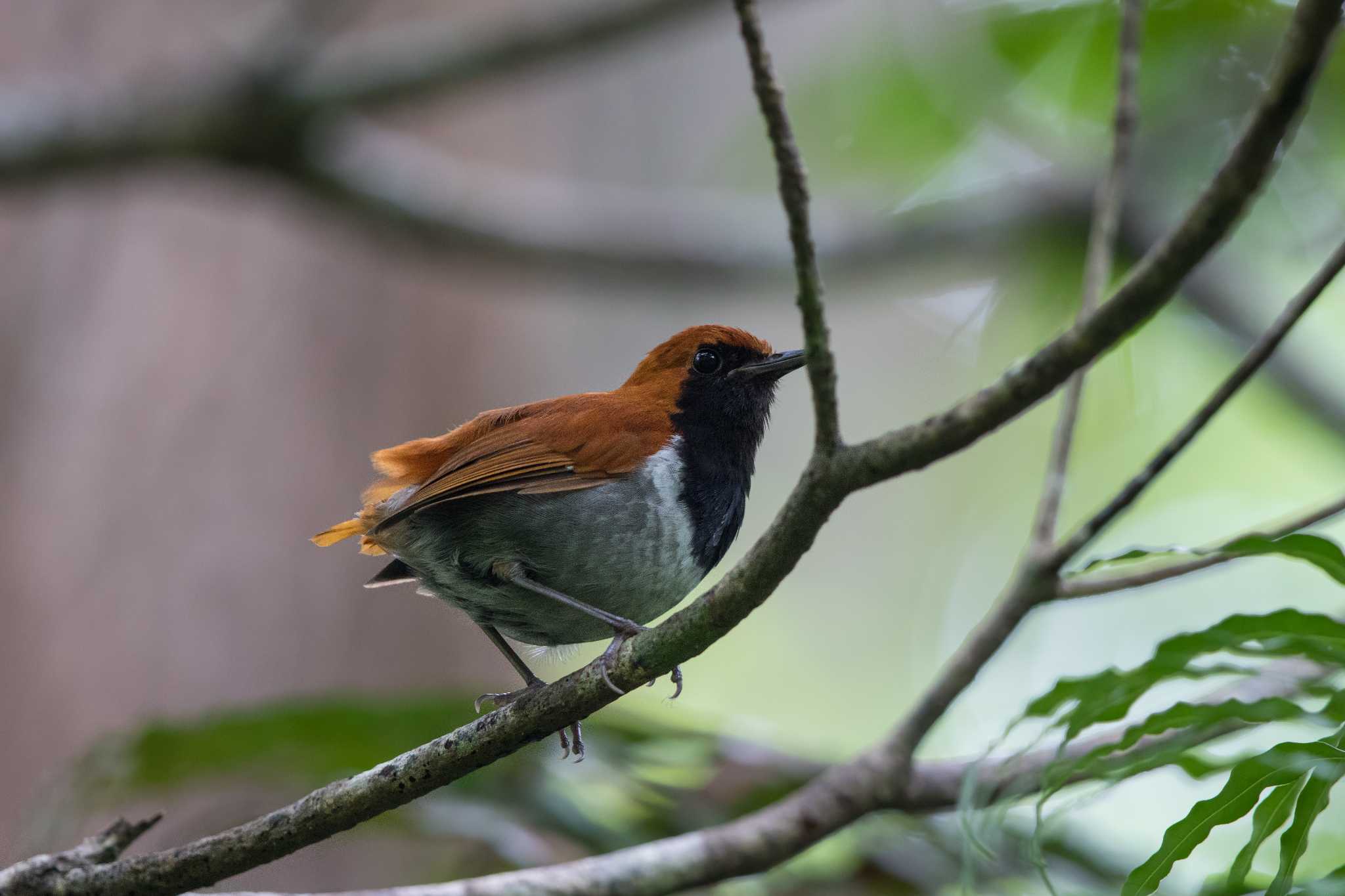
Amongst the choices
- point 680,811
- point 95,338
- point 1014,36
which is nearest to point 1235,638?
point 680,811

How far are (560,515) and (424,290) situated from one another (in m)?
4.44

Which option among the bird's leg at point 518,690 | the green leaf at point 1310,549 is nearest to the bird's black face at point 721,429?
the bird's leg at point 518,690

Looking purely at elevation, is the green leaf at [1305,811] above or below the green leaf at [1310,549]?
below

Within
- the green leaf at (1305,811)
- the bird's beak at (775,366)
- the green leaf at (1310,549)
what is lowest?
the green leaf at (1305,811)

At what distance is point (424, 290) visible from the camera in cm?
637

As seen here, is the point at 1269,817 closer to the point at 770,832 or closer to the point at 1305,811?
the point at 1305,811

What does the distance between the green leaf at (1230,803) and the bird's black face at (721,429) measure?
0.90 meters

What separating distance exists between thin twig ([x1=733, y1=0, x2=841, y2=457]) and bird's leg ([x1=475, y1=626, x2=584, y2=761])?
2.22 feet

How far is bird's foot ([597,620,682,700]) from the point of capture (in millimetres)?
1602

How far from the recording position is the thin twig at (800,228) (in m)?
1.49

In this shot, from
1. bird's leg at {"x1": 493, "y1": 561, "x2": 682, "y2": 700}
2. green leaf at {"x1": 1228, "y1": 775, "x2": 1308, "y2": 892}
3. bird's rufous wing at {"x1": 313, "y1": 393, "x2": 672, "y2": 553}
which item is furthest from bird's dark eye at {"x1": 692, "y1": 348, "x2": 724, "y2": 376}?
green leaf at {"x1": 1228, "y1": 775, "x2": 1308, "y2": 892}

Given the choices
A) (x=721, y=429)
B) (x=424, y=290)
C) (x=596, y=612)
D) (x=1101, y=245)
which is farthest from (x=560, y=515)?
(x=424, y=290)

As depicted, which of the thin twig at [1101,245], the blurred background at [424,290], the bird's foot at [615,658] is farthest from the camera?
the blurred background at [424,290]

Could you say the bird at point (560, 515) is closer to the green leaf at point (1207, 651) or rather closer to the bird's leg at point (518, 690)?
the bird's leg at point (518, 690)
